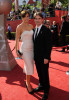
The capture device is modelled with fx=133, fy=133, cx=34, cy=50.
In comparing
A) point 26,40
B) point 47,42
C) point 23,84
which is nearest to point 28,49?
point 26,40

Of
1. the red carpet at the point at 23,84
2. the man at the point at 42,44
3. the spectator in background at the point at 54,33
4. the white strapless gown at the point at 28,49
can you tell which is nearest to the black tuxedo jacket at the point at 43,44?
the man at the point at 42,44

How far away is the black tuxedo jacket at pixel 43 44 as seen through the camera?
8.20 ft

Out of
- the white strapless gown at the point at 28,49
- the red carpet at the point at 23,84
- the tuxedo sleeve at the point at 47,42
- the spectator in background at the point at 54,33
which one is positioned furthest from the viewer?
the spectator in background at the point at 54,33

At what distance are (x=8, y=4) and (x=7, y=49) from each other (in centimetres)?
147

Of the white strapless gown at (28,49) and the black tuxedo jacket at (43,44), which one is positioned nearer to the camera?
the black tuxedo jacket at (43,44)

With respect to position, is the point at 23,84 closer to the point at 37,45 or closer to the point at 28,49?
the point at 28,49

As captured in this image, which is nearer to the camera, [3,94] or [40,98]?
[40,98]

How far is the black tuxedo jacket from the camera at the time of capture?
2500 millimetres

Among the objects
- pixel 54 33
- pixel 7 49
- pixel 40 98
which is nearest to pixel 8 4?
pixel 7 49

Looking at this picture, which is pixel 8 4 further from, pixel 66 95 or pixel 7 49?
pixel 66 95

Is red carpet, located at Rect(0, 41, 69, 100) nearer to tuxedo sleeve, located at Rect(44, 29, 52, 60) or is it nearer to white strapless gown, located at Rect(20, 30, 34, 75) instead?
white strapless gown, located at Rect(20, 30, 34, 75)

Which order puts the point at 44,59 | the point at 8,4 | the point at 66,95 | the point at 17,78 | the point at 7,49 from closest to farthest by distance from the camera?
the point at 44,59 → the point at 66,95 → the point at 17,78 → the point at 8,4 → the point at 7,49

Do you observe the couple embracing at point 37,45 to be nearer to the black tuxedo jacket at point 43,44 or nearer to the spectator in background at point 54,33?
the black tuxedo jacket at point 43,44

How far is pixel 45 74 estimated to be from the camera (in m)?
2.76
